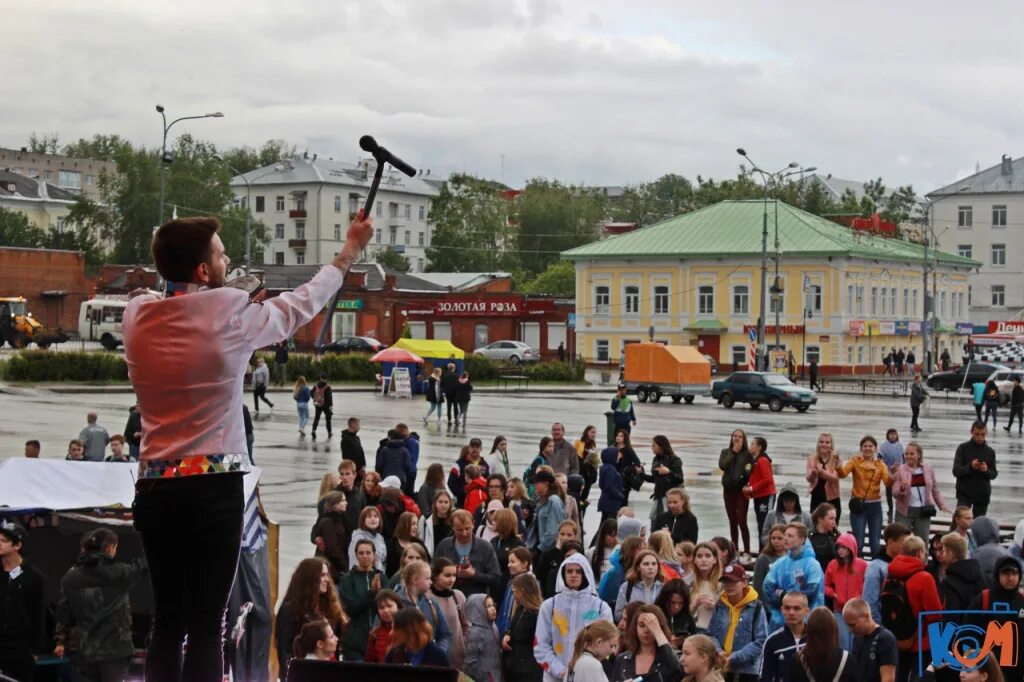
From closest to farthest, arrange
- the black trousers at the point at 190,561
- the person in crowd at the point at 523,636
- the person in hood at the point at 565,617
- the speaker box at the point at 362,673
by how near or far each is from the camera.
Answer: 1. the black trousers at the point at 190,561
2. the speaker box at the point at 362,673
3. the person in hood at the point at 565,617
4. the person in crowd at the point at 523,636

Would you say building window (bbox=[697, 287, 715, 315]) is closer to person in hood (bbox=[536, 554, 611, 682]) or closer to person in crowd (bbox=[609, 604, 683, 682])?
person in hood (bbox=[536, 554, 611, 682])

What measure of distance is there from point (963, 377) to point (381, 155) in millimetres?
67332

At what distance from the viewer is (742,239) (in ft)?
281

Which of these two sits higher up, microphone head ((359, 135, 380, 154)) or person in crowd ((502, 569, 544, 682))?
microphone head ((359, 135, 380, 154))

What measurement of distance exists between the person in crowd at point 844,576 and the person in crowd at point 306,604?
4.20m

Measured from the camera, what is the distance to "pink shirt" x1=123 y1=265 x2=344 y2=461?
13.7 ft

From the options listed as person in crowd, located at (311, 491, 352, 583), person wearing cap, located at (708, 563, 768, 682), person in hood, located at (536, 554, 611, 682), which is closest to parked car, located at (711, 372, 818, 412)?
person in crowd, located at (311, 491, 352, 583)

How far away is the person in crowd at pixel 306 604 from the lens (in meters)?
9.46

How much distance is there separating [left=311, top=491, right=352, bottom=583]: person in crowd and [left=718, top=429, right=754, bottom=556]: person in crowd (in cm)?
731

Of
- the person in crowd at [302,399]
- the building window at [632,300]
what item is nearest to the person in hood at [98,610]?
the person in crowd at [302,399]

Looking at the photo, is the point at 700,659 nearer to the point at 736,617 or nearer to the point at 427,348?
the point at 736,617

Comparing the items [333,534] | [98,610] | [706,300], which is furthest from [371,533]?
[706,300]

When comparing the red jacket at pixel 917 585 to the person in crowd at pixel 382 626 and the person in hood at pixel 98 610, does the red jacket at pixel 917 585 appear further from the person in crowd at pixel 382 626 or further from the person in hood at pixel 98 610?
the person in hood at pixel 98 610

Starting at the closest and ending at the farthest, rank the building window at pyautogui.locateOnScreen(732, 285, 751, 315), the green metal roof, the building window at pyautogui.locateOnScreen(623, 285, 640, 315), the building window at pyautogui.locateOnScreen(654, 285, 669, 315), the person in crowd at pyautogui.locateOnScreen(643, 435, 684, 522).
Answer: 1. the person in crowd at pyautogui.locateOnScreen(643, 435, 684, 522)
2. the green metal roof
3. the building window at pyautogui.locateOnScreen(732, 285, 751, 315)
4. the building window at pyautogui.locateOnScreen(654, 285, 669, 315)
5. the building window at pyautogui.locateOnScreen(623, 285, 640, 315)
